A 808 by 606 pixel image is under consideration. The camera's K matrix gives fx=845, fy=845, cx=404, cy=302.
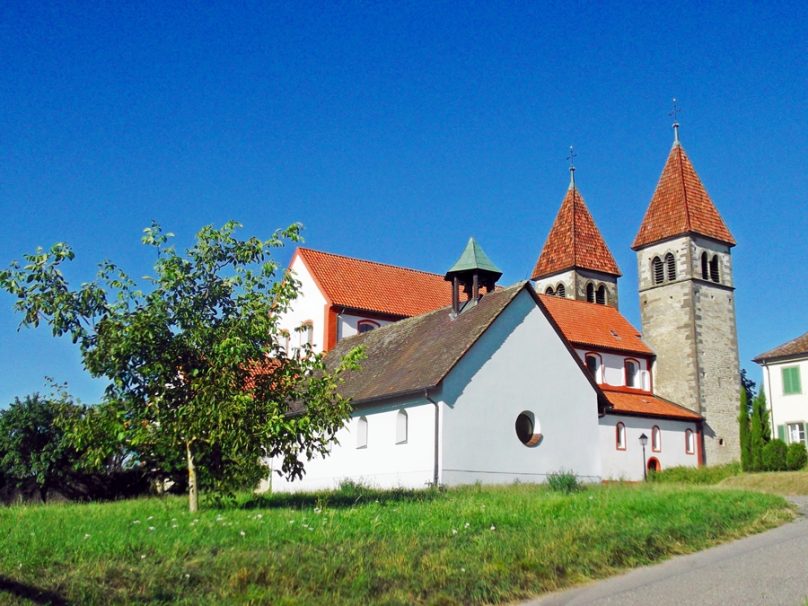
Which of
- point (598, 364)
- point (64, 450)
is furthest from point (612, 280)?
point (64, 450)

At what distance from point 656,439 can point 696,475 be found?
31.4 ft

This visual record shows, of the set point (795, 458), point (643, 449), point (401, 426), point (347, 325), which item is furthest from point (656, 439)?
point (401, 426)

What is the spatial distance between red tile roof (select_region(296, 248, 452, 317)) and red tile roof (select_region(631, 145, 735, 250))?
48.2 ft

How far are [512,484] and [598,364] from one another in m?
22.1

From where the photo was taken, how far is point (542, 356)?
88.6ft

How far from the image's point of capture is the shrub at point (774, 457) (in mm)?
36219

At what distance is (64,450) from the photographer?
2792 centimetres

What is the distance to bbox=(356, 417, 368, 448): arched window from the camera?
2788 centimetres

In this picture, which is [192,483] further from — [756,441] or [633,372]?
[633,372]

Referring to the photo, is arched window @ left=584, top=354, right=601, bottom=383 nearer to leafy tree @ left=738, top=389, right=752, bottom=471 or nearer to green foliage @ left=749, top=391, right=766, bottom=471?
leafy tree @ left=738, top=389, right=752, bottom=471

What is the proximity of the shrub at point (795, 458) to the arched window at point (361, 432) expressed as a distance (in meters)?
19.7

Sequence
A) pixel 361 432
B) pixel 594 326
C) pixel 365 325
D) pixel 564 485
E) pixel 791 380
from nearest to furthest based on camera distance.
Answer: pixel 564 485
pixel 361 432
pixel 365 325
pixel 791 380
pixel 594 326

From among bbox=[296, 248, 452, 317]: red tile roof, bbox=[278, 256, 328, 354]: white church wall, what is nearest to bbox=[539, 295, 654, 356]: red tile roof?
bbox=[296, 248, 452, 317]: red tile roof

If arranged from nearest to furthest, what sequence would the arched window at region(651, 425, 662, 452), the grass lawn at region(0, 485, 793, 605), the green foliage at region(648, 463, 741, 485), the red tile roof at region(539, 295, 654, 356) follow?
the grass lawn at region(0, 485, 793, 605) < the green foliage at region(648, 463, 741, 485) < the arched window at region(651, 425, 662, 452) < the red tile roof at region(539, 295, 654, 356)
